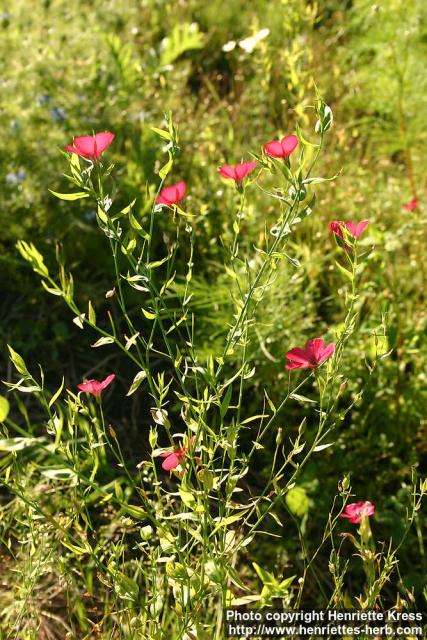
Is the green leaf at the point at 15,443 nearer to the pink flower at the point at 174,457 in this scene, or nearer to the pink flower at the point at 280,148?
the pink flower at the point at 174,457

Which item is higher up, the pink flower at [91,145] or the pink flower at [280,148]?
the pink flower at [91,145]

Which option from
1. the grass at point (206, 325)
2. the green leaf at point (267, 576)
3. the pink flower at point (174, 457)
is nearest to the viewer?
the green leaf at point (267, 576)

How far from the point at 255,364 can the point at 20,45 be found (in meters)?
1.84

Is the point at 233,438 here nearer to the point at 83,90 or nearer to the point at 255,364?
the point at 255,364

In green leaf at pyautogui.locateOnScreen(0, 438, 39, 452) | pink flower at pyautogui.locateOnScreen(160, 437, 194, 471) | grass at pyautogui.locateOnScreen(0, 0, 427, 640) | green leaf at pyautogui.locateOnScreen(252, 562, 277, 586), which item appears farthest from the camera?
grass at pyautogui.locateOnScreen(0, 0, 427, 640)

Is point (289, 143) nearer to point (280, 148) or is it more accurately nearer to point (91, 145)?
point (280, 148)

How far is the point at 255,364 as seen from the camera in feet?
7.53

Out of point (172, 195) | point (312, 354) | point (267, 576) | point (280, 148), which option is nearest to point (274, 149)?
point (280, 148)

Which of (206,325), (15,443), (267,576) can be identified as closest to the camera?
(15,443)

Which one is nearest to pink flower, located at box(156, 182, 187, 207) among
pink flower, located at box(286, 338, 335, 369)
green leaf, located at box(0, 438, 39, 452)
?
pink flower, located at box(286, 338, 335, 369)

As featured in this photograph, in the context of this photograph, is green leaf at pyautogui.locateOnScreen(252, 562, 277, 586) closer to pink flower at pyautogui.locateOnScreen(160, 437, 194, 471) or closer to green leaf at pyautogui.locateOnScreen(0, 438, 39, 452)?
pink flower at pyautogui.locateOnScreen(160, 437, 194, 471)

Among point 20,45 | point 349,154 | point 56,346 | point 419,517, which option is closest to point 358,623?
point 419,517

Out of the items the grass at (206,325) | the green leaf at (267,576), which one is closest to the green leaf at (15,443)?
the grass at (206,325)

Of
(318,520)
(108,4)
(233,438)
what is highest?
(233,438)
